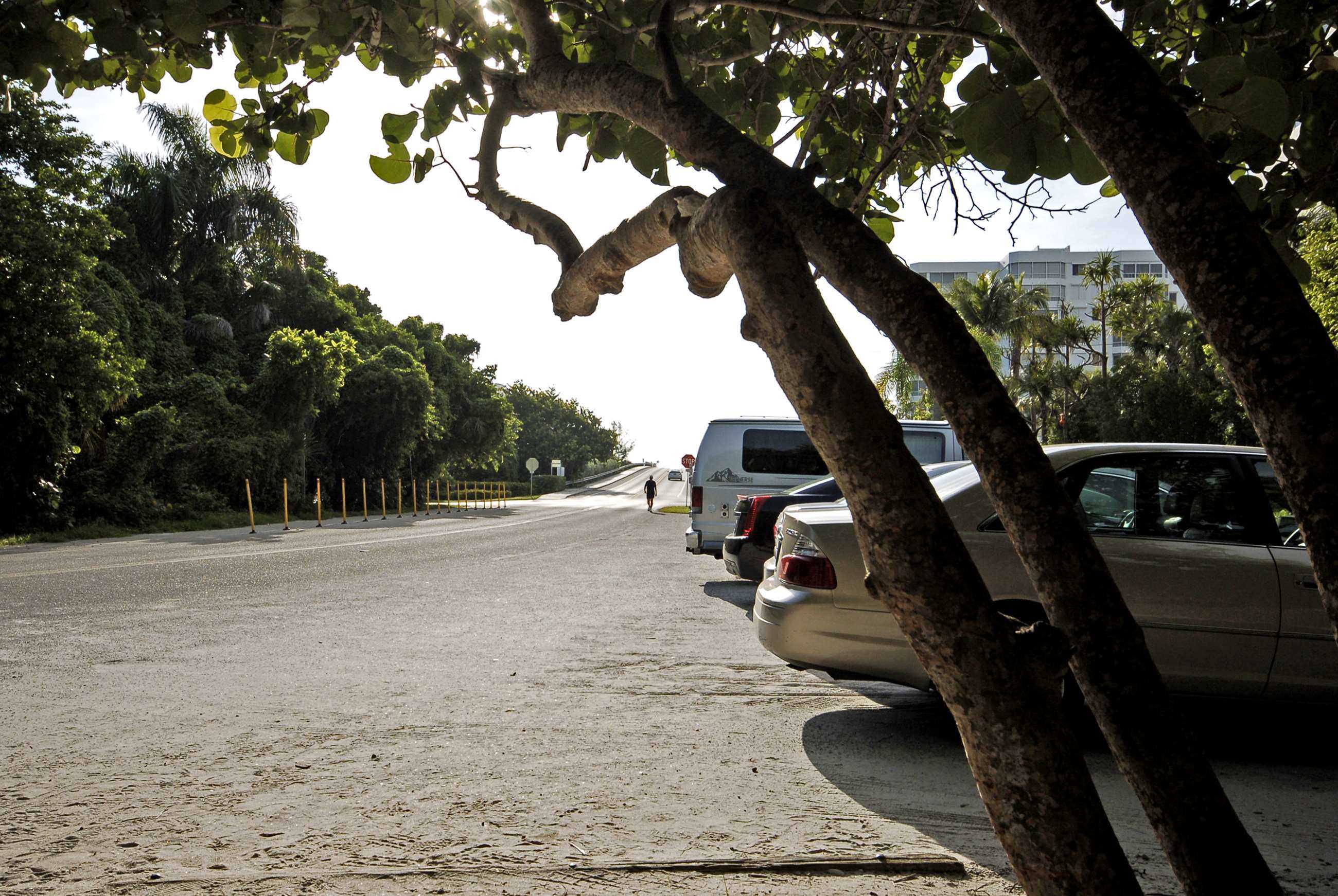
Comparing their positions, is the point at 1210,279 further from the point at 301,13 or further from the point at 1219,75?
the point at 301,13

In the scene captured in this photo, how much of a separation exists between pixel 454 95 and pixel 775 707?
383 cm

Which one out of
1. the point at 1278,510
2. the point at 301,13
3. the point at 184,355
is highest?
the point at 184,355

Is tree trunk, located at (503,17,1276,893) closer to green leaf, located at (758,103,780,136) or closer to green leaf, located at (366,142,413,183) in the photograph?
green leaf, located at (366,142,413,183)

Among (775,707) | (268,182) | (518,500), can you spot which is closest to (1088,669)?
(775,707)

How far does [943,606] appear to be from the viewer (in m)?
1.81

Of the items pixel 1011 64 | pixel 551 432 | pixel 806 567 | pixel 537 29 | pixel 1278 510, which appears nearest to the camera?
pixel 1011 64

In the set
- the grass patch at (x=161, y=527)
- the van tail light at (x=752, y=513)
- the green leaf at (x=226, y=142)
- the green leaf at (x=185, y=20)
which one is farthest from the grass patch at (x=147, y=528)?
the green leaf at (x=185, y=20)

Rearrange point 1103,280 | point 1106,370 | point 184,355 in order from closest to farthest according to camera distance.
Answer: point 184,355 → point 1103,280 → point 1106,370

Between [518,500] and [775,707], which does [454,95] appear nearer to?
[775,707]

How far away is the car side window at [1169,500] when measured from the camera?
5266 mm

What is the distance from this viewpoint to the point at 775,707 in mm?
5953

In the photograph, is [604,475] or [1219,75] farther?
[604,475]

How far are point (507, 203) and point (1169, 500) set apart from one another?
386 cm

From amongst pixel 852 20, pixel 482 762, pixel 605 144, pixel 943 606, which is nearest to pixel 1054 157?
pixel 852 20
